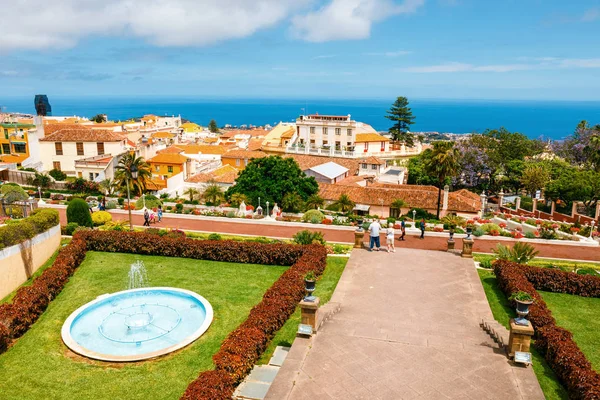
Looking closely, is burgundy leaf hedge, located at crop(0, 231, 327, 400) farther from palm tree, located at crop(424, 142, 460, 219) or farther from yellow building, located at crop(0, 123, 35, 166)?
yellow building, located at crop(0, 123, 35, 166)

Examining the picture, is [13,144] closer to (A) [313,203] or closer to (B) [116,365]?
(A) [313,203]

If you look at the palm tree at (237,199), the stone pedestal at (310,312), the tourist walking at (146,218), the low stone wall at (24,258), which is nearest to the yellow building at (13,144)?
the palm tree at (237,199)

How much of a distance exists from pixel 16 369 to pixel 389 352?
408 inches

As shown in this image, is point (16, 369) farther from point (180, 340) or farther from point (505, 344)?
point (505, 344)

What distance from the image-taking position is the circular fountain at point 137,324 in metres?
13.5

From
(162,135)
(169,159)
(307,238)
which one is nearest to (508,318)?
(307,238)

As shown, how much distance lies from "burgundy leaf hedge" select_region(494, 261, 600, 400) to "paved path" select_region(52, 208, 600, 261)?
6.02 meters

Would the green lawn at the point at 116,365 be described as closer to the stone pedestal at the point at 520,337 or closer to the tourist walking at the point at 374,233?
the tourist walking at the point at 374,233

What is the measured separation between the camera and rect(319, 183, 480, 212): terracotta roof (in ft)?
134

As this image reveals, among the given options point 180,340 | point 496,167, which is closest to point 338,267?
point 180,340

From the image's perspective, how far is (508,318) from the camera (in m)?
15.1

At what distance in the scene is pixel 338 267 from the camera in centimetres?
1977

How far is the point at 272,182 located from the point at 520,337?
93.1 ft

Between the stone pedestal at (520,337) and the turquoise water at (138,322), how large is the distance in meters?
9.10
